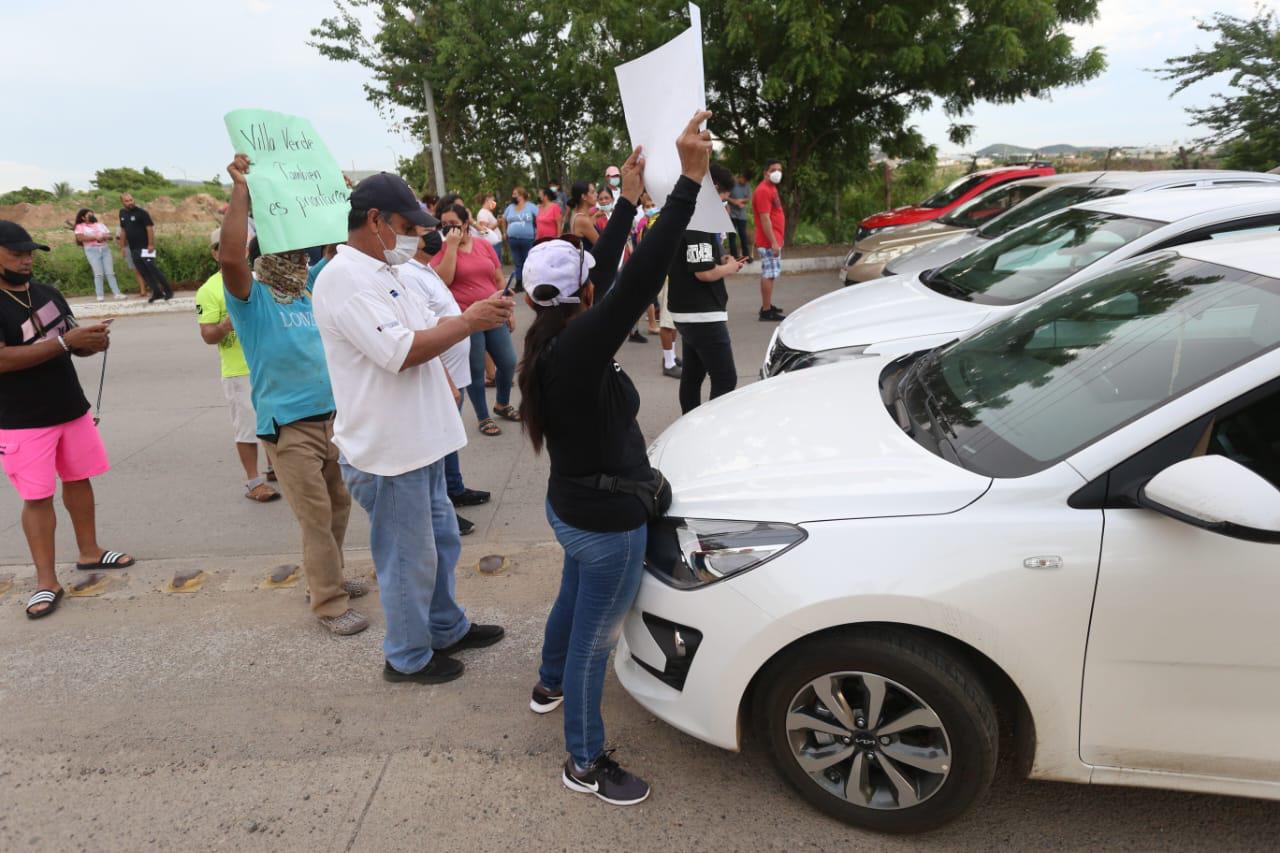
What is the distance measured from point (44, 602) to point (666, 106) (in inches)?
157

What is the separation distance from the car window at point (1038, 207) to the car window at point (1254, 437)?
5.13 metres

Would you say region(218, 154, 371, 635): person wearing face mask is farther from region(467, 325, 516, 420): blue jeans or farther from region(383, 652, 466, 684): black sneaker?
region(467, 325, 516, 420): blue jeans

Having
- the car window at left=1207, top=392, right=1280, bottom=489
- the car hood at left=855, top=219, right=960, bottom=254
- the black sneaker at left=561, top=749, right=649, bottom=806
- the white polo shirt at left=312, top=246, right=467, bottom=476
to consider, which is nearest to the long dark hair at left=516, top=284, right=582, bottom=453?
the white polo shirt at left=312, top=246, right=467, bottom=476

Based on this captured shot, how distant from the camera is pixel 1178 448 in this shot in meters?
2.14

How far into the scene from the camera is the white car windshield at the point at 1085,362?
231 centimetres

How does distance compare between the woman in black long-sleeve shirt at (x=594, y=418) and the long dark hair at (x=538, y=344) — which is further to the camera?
the long dark hair at (x=538, y=344)

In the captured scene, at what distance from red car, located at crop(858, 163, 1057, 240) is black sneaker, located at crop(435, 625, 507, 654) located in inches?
388

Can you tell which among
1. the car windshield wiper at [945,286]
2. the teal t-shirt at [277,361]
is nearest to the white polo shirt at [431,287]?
the teal t-shirt at [277,361]

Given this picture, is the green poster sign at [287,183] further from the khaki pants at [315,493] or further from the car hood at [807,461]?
the car hood at [807,461]

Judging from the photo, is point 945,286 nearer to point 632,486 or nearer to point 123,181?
point 632,486

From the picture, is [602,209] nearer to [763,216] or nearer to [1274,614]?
[763,216]

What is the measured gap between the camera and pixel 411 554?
10.4 ft

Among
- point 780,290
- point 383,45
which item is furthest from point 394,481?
point 383,45

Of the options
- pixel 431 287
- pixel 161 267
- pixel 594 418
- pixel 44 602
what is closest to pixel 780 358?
pixel 431 287
